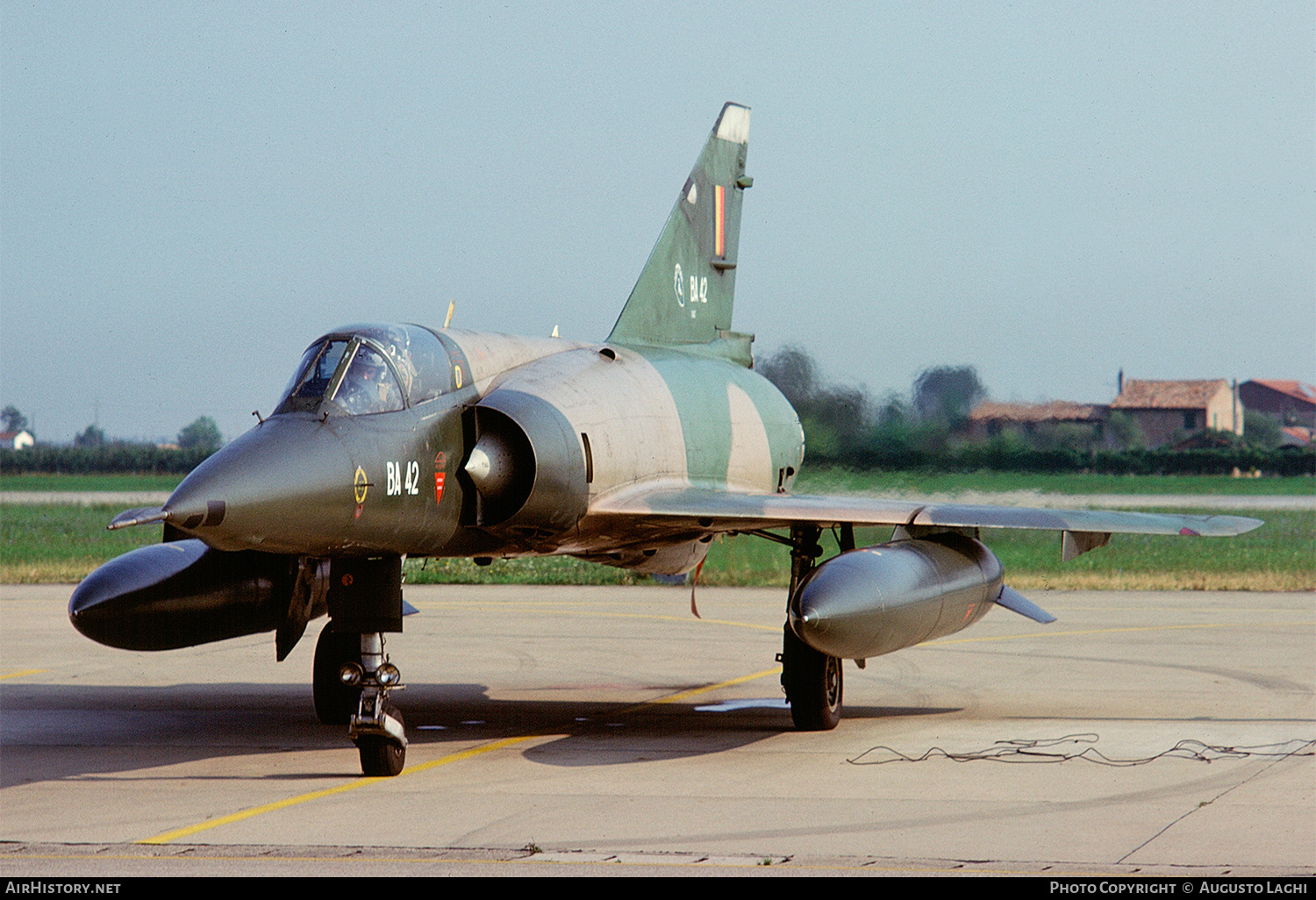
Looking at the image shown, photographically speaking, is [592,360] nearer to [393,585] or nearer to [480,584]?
[393,585]

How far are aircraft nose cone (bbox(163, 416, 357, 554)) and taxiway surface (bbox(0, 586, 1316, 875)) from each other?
1561 mm

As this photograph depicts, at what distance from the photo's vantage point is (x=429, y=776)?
9.73 meters

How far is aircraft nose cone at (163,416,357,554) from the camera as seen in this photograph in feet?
26.6

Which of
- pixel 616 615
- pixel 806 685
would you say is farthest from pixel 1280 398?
pixel 806 685

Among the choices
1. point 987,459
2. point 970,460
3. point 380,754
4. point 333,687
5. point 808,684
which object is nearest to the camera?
point 380,754

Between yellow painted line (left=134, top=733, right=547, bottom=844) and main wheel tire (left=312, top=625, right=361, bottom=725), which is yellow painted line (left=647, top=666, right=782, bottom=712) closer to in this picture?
yellow painted line (left=134, top=733, right=547, bottom=844)

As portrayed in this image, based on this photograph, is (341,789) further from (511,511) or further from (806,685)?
(806,685)

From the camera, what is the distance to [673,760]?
10383 millimetres

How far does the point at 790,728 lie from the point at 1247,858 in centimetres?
534

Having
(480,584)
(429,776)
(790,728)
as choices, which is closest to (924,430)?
(790,728)

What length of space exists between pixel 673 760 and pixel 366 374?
3380mm

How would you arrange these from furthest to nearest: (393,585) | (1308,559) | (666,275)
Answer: (1308,559)
(666,275)
(393,585)

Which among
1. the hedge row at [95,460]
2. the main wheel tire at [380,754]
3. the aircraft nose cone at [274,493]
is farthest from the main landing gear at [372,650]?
the hedge row at [95,460]

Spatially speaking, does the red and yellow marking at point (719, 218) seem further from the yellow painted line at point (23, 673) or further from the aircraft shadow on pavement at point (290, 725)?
the yellow painted line at point (23, 673)
